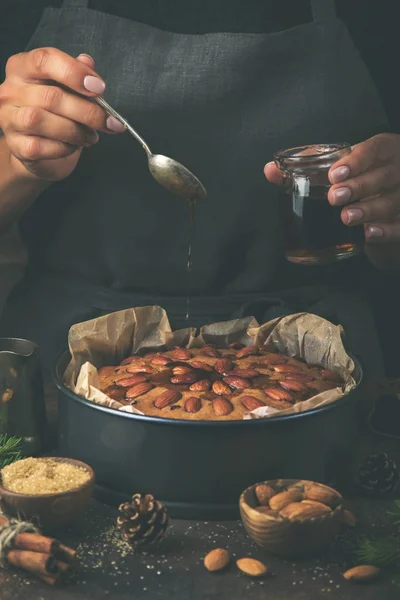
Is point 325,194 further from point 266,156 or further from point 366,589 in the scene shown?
point 366,589

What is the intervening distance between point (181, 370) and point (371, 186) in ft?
1.66

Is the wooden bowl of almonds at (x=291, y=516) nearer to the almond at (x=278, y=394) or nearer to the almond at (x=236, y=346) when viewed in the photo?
the almond at (x=278, y=394)

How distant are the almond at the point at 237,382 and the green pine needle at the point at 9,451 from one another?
0.38 m

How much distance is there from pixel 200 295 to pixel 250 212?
218 millimetres

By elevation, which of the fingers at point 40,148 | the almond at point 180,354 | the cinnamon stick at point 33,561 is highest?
the fingers at point 40,148

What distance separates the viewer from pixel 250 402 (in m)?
1.62

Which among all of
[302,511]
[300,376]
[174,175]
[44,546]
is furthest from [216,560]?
[174,175]

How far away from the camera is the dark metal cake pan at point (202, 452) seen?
4.87 feet

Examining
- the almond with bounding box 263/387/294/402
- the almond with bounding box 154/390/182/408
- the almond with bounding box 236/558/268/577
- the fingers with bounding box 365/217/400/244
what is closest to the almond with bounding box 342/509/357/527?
the almond with bounding box 236/558/268/577

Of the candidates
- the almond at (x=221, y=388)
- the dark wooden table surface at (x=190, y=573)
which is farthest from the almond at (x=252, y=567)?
the almond at (x=221, y=388)

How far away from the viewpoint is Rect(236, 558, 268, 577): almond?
1.37 metres

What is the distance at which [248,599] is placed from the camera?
1333 millimetres

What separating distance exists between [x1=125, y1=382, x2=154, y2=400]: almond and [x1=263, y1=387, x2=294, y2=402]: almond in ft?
0.67

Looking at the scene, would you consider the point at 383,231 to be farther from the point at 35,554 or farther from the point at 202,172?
the point at 35,554
